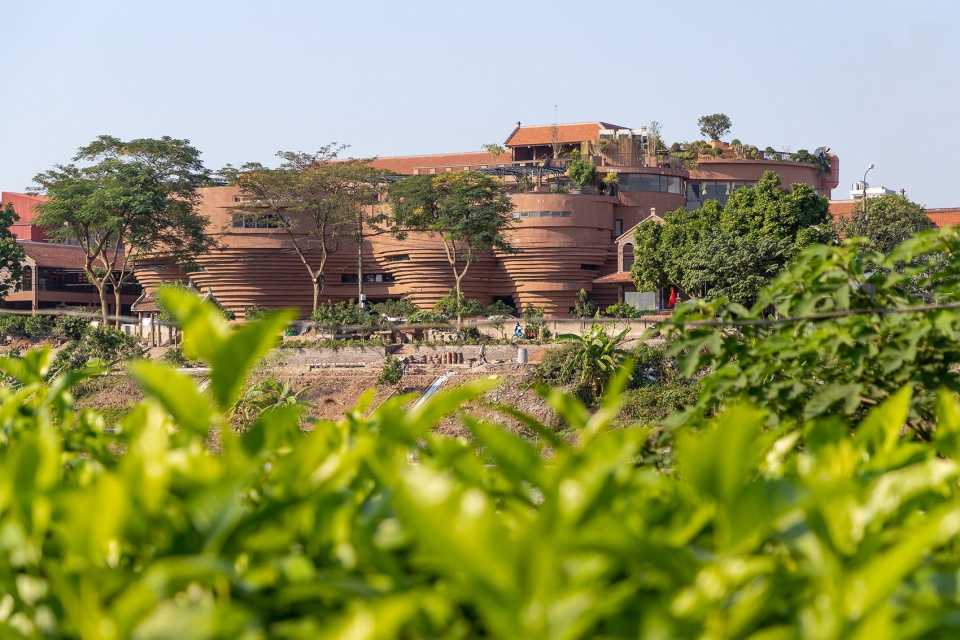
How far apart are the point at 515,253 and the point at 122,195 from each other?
15.4 metres

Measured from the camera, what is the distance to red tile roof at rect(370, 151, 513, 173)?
60.5m

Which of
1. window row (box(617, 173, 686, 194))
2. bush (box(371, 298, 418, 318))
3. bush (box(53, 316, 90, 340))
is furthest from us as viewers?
window row (box(617, 173, 686, 194))

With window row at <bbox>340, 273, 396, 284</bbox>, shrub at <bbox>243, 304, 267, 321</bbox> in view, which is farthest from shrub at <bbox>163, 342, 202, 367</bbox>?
window row at <bbox>340, 273, 396, 284</bbox>

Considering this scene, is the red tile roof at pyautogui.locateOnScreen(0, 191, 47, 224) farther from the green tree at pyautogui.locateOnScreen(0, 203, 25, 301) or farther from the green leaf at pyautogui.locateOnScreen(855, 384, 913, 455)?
the green leaf at pyautogui.locateOnScreen(855, 384, 913, 455)

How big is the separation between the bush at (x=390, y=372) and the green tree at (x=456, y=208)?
11.1 metres

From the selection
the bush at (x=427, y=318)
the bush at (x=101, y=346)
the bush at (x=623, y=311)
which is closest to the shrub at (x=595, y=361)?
the bush at (x=427, y=318)

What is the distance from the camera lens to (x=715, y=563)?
183cm

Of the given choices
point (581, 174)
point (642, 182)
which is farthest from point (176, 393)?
point (642, 182)

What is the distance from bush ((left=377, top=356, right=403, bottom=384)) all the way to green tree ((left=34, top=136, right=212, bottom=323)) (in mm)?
12755

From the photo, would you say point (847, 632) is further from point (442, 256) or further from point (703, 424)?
point (442, 256)

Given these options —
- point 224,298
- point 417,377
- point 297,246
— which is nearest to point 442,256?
point 297,246

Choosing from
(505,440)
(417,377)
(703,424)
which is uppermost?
(505,440)

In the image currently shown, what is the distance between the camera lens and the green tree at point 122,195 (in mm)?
39188

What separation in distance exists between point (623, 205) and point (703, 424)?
1829 inches
